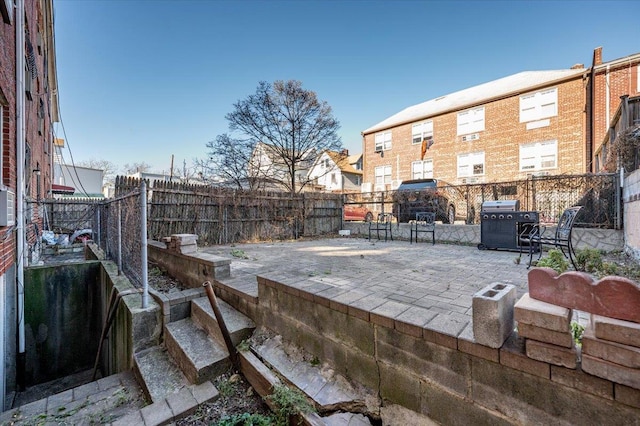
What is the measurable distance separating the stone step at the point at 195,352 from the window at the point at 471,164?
55.5 ft

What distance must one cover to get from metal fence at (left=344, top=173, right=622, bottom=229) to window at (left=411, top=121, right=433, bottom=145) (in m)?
10.2

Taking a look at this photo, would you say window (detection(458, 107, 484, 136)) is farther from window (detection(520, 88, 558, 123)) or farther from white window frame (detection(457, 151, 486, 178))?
window (detection(520, 88, 558, 123))

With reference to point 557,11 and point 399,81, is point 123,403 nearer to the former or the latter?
point 557,11

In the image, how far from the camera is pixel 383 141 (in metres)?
19.9

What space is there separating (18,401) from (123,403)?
259 cm

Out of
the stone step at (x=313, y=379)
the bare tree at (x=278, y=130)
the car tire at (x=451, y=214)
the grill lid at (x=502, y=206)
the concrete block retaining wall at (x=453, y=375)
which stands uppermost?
the bare tree at (x=278, y=130)

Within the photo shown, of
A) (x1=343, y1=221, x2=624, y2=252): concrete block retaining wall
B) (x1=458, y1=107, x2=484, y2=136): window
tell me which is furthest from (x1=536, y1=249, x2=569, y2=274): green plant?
(x1=458, y1=107, x2=484, y2=136): window

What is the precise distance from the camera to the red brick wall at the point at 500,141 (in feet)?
42.3

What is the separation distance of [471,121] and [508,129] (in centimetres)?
198

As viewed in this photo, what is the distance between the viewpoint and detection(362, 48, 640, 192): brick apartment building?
12.1 m

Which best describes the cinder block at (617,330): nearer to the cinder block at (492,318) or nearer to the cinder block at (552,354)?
the cinder block at (552,354)

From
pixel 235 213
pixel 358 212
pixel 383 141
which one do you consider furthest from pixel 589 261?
pixel 383 141

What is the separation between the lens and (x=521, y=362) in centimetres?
130

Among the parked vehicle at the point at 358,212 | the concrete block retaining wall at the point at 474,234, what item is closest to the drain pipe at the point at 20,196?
the concrete block retaining wall at the point at 474,234
